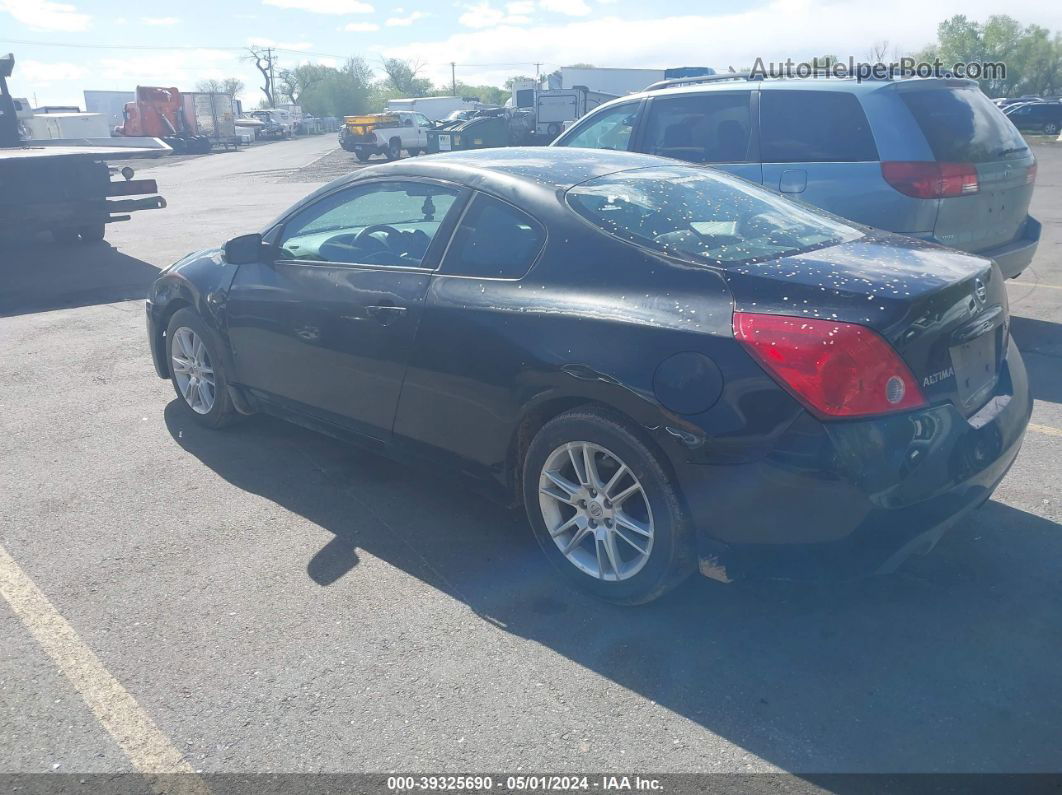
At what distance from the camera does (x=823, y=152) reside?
20.6 feet

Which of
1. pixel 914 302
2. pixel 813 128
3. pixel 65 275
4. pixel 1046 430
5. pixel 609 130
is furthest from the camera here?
pixel 65 275

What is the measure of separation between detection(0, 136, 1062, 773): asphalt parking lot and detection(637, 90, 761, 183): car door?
9.35ft

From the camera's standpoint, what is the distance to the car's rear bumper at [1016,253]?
611 centimetres

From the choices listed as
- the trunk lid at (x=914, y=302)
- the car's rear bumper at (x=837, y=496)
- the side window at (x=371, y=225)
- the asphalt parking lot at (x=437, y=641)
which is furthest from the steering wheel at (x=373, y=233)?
the car's rear bumper at (x=837, y=496)

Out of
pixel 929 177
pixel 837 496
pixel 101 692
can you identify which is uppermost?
pixel 929 177

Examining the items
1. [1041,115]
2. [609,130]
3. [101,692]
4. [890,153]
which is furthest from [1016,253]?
[1041,115]

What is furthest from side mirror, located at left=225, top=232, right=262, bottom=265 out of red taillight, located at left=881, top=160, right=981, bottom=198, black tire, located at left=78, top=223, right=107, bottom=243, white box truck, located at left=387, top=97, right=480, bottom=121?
white box truck, located at left=387, top=97, right=480, bottom=121

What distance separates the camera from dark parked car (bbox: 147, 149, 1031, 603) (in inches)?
112

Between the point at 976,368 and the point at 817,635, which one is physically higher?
the point at 976,368

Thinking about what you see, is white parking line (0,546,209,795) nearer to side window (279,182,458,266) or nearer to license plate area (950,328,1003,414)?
side window (279,182,458,266)

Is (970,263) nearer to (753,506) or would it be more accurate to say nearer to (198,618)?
(753,506)

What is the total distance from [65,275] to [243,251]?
760cm

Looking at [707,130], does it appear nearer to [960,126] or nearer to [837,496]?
[960,126]

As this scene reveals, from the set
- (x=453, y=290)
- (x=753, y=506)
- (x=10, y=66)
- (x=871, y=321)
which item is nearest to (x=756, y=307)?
(x=871, y=321)
